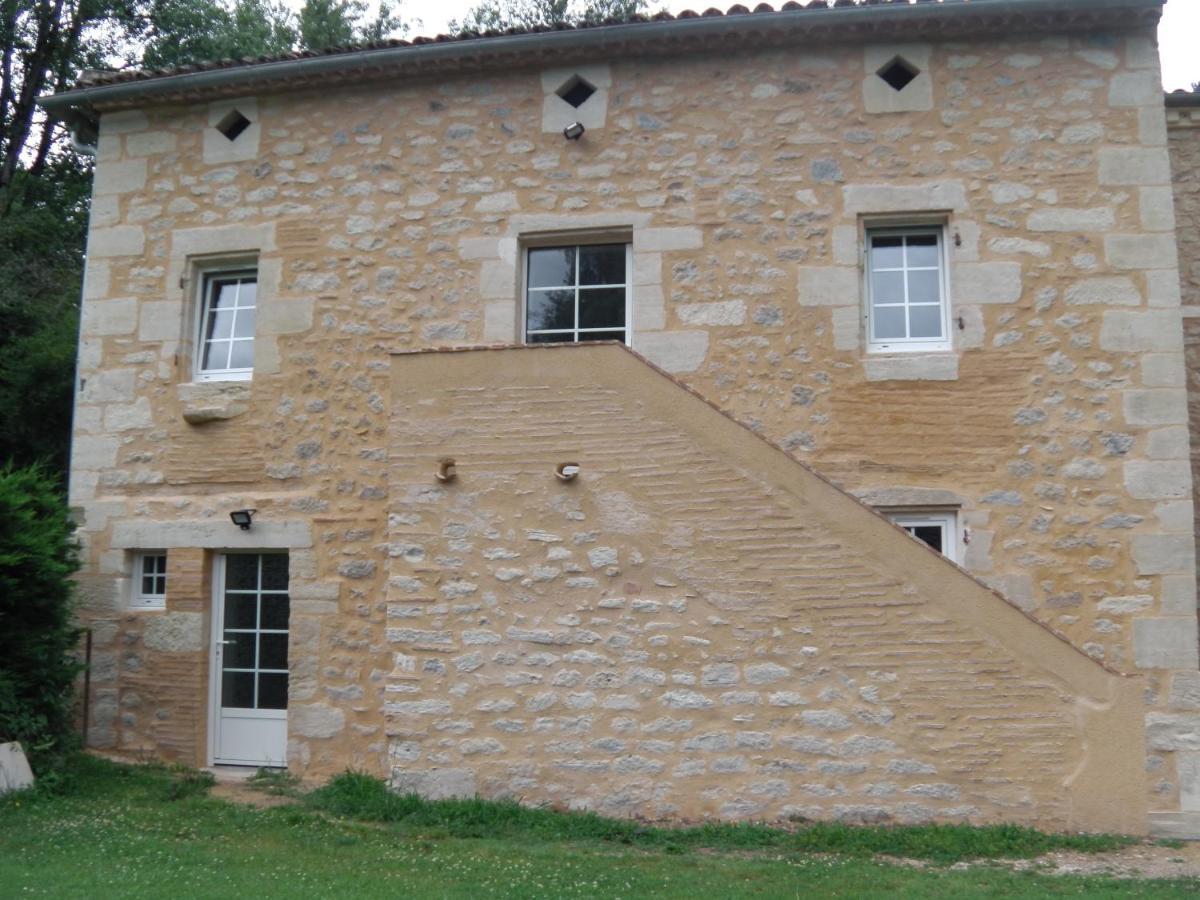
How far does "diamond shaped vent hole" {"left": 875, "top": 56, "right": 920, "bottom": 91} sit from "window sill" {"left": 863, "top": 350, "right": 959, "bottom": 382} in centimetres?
194

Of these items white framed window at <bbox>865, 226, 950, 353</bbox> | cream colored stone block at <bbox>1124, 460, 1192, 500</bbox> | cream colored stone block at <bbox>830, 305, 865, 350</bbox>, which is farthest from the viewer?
white framed window at <bbox>865, 226, 950, 353</bbox>

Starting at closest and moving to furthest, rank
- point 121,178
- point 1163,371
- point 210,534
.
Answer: point 1163,371 < point 210,534 < point 121,178

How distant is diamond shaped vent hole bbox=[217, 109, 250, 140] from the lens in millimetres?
8742

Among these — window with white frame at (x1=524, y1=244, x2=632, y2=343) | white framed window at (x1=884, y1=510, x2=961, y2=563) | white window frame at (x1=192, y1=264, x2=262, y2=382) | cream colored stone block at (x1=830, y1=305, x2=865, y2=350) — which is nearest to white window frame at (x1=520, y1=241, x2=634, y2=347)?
window with white frame at (x1=524, y1=244, x2=632, y2=343)

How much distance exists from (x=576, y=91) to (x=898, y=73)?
2.33 m

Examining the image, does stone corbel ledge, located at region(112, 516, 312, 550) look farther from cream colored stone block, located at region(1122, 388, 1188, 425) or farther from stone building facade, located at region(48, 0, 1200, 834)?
cream colored stone block, located at region(1122, 388, 1188, 425)

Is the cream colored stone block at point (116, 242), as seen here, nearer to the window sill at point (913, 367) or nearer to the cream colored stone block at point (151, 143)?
the cream colored stone block at point (151, 143)

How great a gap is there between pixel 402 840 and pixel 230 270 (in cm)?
494

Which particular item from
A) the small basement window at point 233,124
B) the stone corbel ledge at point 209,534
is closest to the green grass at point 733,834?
the stone corbel ledge at point 209,534

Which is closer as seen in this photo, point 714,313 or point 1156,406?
point 1156,406

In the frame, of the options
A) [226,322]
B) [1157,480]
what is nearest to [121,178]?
[226,322]

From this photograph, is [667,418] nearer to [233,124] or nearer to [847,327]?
[847,327]

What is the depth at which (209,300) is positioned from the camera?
29.1ft

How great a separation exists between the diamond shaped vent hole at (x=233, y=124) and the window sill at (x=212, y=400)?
2.02 meters
